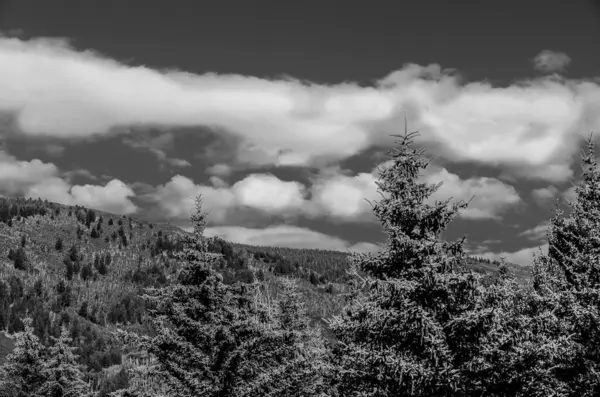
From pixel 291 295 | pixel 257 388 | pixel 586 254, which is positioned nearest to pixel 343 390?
pixel 257 388

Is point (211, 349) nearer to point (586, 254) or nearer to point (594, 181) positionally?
point (586, 254)

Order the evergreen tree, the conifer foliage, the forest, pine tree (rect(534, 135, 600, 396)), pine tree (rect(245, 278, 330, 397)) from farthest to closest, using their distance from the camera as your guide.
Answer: the conifer foliage < pine tree (rect(245, 278, 330, 397)) < the evergreen tree < pine tree (rect(534, 135, 600, 396)) < the forest

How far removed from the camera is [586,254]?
1802 cm

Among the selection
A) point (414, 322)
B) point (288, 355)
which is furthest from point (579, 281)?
point (288, 355)

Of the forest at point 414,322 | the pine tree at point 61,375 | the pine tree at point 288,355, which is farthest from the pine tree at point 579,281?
the pine tree at point 61,375

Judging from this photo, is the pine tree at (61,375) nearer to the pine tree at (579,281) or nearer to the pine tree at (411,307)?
Answer: the pine tree at (411,307)

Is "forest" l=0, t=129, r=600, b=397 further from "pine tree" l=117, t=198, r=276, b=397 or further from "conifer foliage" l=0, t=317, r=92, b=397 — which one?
"conifer foliage" l=0, t=317, r=92, b=397

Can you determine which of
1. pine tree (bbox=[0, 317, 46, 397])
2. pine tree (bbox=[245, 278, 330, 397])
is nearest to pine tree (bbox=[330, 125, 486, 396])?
pine tree (bbox=[245, 278, 330, 397])

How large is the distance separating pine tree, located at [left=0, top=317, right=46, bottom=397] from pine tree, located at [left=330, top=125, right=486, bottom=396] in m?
26.2

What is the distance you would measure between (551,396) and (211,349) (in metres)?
11.9

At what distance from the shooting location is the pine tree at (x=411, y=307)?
1337cm

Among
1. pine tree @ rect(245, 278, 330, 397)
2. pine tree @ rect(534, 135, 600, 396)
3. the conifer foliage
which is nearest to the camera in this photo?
pine tree @ rect(534, 135, 600, 396)

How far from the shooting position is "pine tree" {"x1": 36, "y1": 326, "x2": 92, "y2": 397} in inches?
1280

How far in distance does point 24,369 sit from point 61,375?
229 cm
